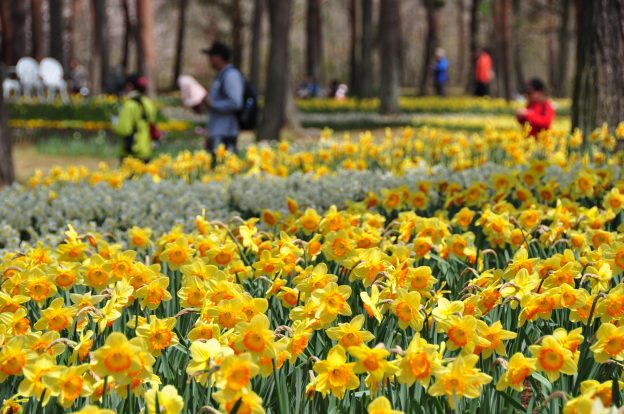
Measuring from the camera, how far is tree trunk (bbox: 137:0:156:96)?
17.2 meters

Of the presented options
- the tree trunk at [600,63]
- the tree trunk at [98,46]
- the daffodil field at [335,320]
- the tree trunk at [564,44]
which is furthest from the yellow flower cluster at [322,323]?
the tree trunk at [564,44]

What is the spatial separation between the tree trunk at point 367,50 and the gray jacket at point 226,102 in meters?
16.2

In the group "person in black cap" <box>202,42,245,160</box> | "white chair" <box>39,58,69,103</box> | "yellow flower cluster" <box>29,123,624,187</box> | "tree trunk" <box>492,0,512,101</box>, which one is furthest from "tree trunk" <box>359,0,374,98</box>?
"yellow flower cluster" <box>29,123,624,187</box>

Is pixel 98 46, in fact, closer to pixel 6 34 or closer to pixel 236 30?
pixel 6 34

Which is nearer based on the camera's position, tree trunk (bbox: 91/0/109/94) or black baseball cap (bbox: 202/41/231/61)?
black baseball cap (bbox: 202/41/231/61)

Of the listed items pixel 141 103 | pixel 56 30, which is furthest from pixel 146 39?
pixel 141 103

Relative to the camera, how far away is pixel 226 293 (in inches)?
99.0

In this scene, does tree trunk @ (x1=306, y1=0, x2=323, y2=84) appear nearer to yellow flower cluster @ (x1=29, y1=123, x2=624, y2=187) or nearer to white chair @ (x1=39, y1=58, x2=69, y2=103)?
white chair @ (x1=39, y1=58, x2=69, y2=103)

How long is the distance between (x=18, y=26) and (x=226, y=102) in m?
14.7

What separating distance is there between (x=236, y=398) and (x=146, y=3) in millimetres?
16556

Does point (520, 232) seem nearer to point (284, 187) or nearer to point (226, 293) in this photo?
point (226, 293)

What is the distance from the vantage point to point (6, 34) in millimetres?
24469

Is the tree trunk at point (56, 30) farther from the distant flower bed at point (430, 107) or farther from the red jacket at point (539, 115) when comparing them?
the red jacket at point (539, 115)

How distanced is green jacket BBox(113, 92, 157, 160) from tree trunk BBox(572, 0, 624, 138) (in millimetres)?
4340
